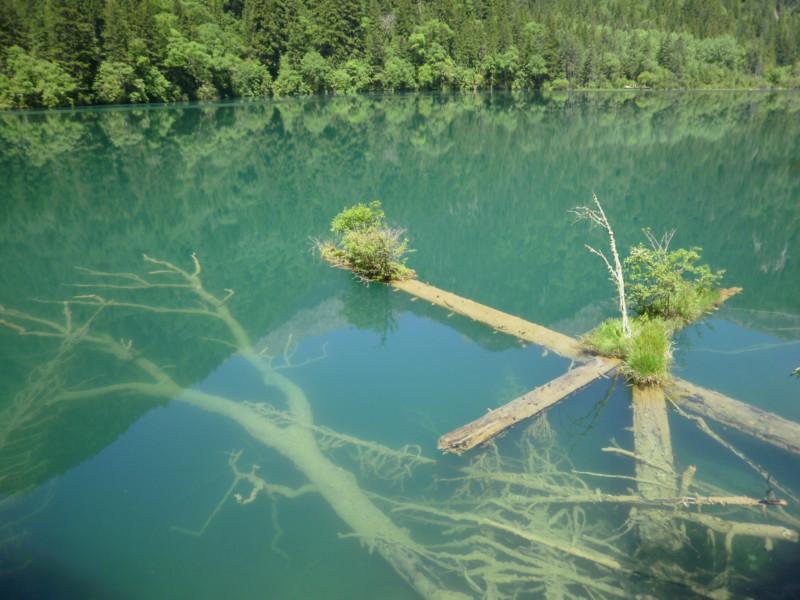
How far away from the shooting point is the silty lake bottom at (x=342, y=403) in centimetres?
618

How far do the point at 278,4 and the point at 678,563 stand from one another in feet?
312

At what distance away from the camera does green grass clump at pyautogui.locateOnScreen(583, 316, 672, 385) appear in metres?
8.96

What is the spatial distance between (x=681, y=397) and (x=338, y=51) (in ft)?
295

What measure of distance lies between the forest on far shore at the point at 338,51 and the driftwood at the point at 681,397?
61338 millimetres

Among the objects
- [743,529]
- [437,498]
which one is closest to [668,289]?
[743,529]

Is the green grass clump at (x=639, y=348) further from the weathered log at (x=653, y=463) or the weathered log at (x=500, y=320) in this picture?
the weathered log at (x=500, y=320)

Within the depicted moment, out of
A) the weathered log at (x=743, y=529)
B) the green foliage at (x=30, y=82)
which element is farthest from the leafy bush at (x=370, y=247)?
the green foliage at (x=30, y=82)

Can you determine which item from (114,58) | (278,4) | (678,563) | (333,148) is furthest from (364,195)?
(278,4)

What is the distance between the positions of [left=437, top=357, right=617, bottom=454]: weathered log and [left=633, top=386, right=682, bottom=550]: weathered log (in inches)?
31.4

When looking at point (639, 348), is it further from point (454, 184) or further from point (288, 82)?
point (288, 82)

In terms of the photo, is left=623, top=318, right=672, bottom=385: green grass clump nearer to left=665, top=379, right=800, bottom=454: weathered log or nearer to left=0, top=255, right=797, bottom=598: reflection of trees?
left=665, top=379, right=800, bottom=454: weathered log

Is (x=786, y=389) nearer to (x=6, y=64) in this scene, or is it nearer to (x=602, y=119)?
(x=602, y=119)

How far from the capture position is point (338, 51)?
88.0 m

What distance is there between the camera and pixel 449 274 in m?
15.1
